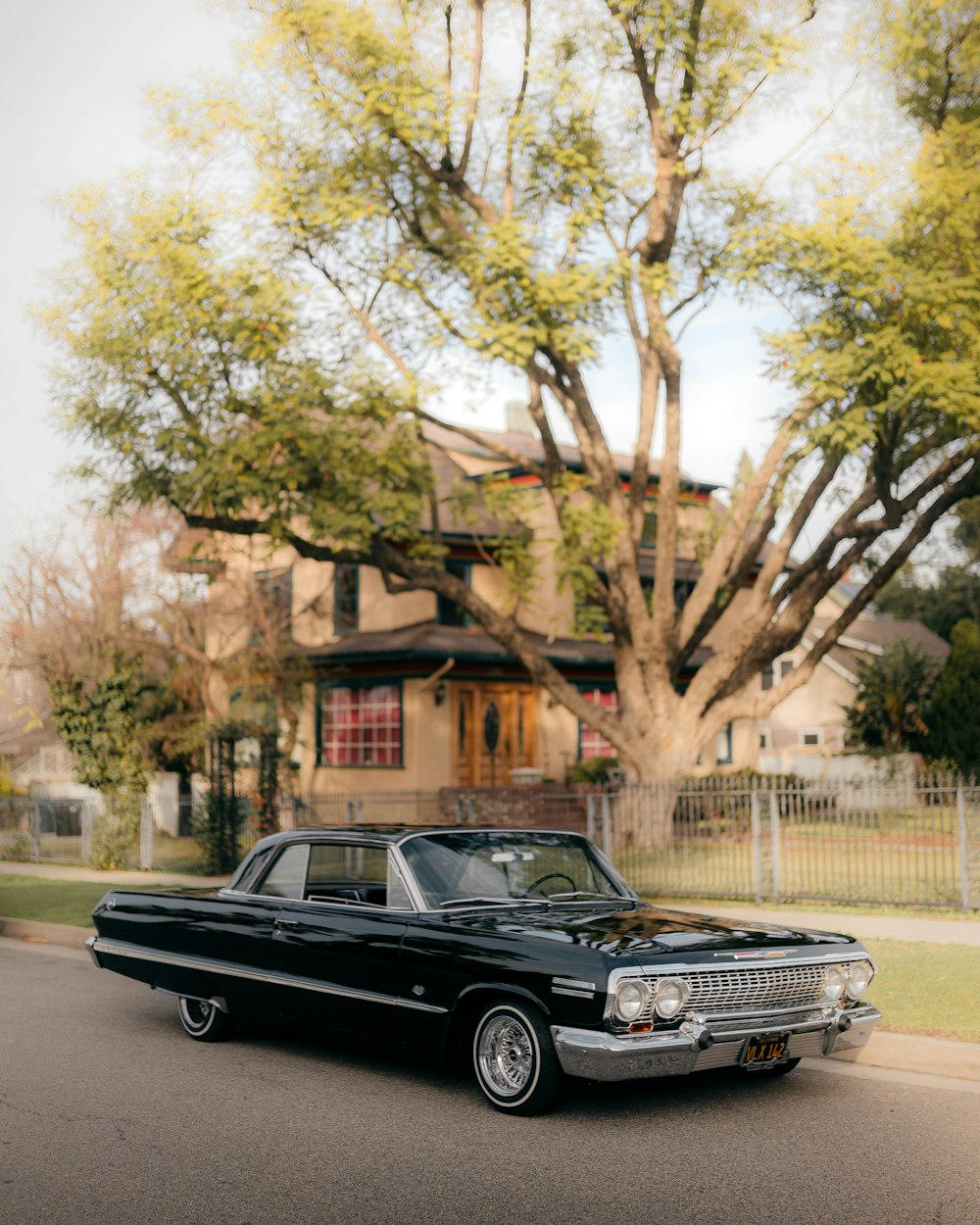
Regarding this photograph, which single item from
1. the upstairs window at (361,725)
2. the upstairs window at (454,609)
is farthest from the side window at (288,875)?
the upstairs window at (454,609)

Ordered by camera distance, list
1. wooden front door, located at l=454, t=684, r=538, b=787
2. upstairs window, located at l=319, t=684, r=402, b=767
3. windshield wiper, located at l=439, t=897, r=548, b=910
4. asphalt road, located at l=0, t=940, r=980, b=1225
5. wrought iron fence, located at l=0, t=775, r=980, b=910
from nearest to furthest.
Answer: asphalt road, located at l=0, t=940, r=980, b=1225
windshield wiper, located at l=439, t=897, r=548, b=910
wrought iron fence, located at l=0, t=775, r=980, b=910
upstairs window, located at l=319, t=684, r=402, b=767
wooden front door, located at l=454, t=684, r=538, b=787

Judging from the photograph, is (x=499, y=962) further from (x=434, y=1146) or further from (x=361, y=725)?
(x=361, y=725)

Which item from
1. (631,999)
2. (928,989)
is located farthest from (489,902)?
(928,989)

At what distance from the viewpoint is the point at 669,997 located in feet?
21.4

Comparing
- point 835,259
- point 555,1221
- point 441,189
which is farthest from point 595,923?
point 441,189

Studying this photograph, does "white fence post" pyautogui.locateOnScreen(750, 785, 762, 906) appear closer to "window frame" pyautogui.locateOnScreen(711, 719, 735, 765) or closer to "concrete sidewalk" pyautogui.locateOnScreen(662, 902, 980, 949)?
"concrete sidewalk" pyautogui.locateOnScreen(662, 902, 980, 949)

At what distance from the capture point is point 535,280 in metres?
19.0

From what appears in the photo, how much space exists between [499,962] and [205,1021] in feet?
9.45

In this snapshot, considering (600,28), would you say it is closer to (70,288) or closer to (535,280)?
(535,280)

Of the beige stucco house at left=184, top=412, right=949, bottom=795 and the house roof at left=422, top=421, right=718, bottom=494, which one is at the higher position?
the house roof at left=422, top=421, right=718, bottom=494

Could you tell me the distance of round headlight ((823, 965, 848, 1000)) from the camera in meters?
7.22

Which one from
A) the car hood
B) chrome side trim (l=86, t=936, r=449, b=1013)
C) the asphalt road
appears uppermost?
the car hood

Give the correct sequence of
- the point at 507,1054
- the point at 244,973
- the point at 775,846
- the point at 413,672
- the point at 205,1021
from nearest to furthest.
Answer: the point at 507,1054, the point at 244,973, the point at 205,1021, the point at 775,846, the point at 413,672

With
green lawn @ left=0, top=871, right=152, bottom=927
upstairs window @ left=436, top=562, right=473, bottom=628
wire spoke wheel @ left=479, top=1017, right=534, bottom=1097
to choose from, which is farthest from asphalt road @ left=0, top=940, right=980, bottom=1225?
upstairs window @ left=436, top=562, right=473, bottom=628
